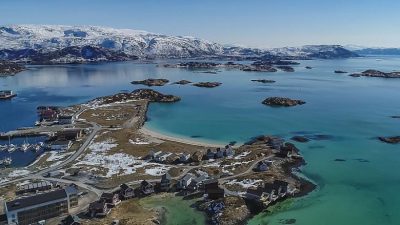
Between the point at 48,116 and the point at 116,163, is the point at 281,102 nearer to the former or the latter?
the point at 48,116

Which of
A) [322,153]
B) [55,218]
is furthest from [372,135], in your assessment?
[55,218]

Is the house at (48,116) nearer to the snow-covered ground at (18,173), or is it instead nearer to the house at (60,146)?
the house at (60,146)

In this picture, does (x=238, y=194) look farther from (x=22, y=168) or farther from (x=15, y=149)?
(x=15, y=149)

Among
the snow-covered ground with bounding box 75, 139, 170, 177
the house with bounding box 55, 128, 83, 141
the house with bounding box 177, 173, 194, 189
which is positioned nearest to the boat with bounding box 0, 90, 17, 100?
the house with bounding box 55, 128, 83, 141

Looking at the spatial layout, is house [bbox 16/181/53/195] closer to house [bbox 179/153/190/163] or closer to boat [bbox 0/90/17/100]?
house [bbox 179/153/190/163]

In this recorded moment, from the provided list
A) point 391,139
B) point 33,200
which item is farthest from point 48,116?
point 391,139

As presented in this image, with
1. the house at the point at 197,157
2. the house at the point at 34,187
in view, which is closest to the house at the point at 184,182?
the house at the point at 197,157
